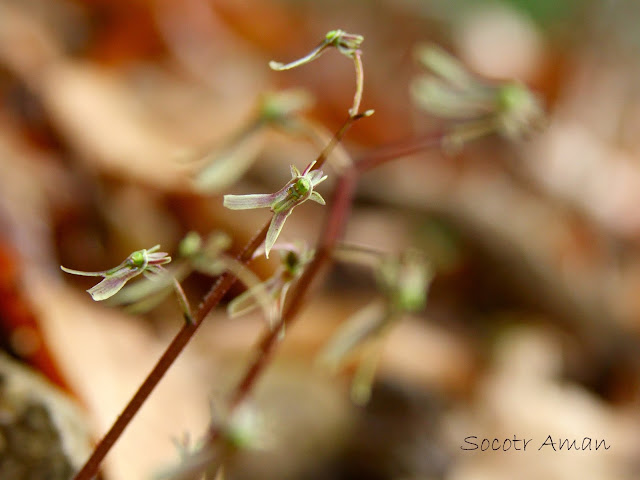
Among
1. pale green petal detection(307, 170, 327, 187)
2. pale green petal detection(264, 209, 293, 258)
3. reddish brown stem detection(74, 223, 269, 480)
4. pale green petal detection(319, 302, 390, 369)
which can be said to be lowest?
reddish brown stem detection(74, 223, 269, 480)

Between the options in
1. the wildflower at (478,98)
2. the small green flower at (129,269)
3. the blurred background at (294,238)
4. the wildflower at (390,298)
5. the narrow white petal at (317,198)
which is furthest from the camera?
the blurred background at (294,238)

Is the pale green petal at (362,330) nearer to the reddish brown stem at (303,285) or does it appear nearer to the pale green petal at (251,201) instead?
the reddish brown stem at (303,285)

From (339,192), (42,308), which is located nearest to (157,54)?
(42,308)

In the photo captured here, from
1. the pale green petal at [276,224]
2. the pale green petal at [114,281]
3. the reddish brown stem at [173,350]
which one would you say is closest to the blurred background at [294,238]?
the reddish brown stem at [173,350]

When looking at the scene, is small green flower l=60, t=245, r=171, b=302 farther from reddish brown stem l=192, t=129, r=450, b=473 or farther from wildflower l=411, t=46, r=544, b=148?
wildflower l=411, t=46, r=544, b=148

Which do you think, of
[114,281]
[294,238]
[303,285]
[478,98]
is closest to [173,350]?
[114,281]

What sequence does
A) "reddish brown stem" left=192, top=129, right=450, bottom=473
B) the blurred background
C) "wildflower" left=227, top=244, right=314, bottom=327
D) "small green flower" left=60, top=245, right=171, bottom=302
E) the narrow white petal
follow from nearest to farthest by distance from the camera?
the narrow white petal, "small green flower" left=60, top=245, right=171, bottom=302, "wildflower" left=227, top=244, right=314, bottom=327, "reddish brown stem" left=192, top=129, right=450, bottom=473, the blurred background

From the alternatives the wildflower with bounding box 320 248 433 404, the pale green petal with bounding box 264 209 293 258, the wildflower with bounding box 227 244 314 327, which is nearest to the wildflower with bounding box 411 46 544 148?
the wildflower with bounding box 320 248 433 404
